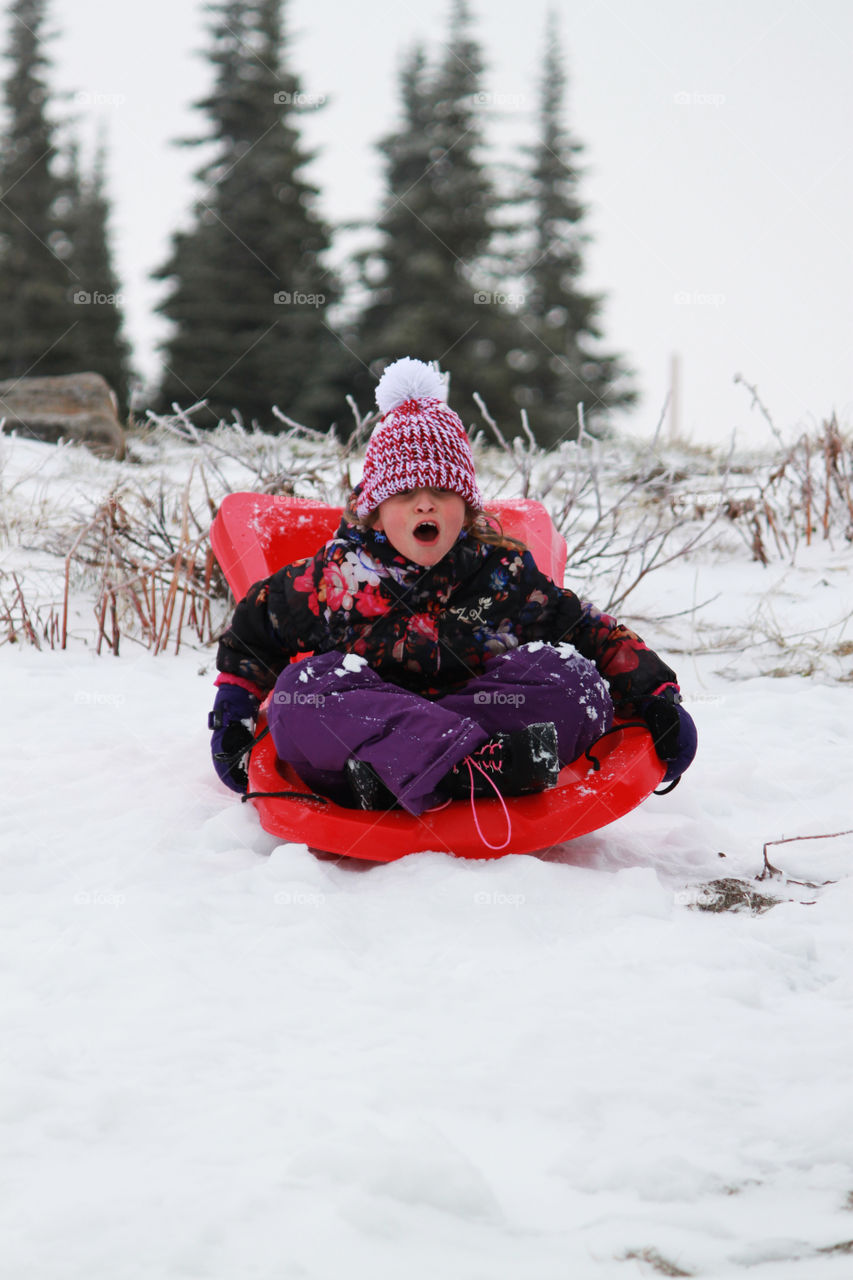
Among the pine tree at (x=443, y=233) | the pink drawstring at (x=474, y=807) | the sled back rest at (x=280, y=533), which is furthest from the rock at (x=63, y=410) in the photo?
the pine tree at (x=443, y=233)

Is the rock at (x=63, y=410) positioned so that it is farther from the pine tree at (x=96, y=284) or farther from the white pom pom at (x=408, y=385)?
the pine tree at (x=96, y=284)

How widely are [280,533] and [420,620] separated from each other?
2.05 ft

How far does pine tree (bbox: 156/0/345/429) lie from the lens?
15508mm

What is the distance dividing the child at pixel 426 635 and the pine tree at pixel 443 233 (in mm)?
13754

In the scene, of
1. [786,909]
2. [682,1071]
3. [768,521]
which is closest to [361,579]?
[786,909]

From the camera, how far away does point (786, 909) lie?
168 centimetres

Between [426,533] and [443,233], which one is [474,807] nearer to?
[426,533]

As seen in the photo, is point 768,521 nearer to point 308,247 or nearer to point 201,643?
point 201,643

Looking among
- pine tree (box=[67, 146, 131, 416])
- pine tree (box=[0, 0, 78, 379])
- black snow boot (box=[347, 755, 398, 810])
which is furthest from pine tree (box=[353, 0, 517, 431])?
black snow boot (box=[347, 755, 398, 810])

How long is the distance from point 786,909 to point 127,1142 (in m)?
1.08

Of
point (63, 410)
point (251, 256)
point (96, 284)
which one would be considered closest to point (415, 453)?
point (63, 410)

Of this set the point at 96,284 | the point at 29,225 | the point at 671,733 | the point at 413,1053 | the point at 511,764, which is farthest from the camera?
the point at 96,284

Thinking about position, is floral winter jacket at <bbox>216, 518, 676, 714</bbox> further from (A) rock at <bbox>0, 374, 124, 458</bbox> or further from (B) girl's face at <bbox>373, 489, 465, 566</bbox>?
(A) rock at <bbox>0, 374, 124, 458</bbox>

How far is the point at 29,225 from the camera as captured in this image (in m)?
19.7
